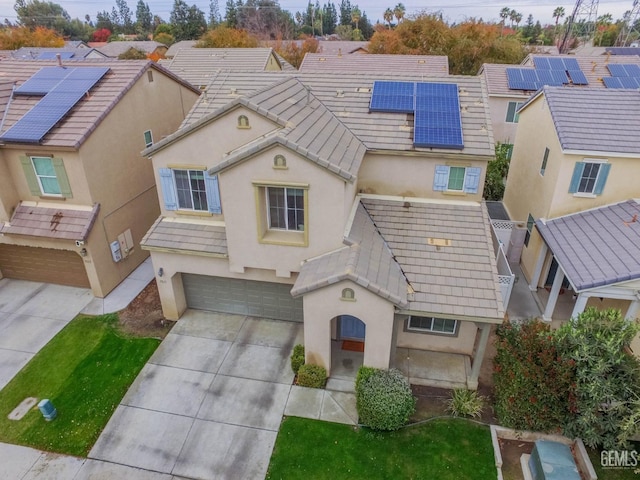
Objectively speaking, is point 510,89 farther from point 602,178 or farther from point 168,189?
point 168,189

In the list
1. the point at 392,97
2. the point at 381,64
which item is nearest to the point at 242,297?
the point at 392,97

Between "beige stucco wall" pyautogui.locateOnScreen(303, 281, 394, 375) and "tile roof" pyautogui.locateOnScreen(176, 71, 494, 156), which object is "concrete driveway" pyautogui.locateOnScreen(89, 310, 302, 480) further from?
"tile roof" pyautogui.locateOnScreen(176, 71, 494, 156)

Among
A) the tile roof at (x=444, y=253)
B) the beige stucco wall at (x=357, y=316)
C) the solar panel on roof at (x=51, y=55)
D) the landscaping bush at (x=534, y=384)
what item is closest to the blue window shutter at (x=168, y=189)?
the beige stucco wall at (x=357, y=316)

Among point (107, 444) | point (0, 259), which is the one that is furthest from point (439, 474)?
point (0, 259)

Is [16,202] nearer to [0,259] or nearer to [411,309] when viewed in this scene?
[0,259]

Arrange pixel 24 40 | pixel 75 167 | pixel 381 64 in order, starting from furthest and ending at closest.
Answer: pixel 24 40
pixel 381 64
pixel 75 167

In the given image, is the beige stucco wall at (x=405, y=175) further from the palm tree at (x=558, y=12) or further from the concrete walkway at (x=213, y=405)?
the palm tree at (x=558, y=12)
